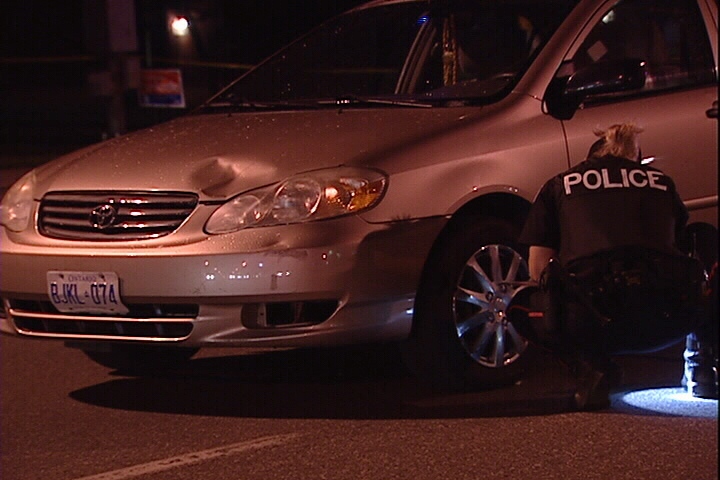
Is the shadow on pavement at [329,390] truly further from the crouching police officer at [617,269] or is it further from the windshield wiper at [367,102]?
the windshield wiper at [367,102]

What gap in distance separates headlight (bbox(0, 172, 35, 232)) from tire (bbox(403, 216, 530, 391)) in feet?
5.51

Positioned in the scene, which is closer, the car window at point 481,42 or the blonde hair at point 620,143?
the blonde hair at point 620,143

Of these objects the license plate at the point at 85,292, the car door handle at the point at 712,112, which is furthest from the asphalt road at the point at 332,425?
the car door handle at the point at 712,112

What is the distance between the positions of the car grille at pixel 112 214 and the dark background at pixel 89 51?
16688 millimetres

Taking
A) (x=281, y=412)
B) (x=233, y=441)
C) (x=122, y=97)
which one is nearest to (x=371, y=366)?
(x=281, y=412)

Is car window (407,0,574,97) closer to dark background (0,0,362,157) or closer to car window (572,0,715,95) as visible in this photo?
car window (572,0,715,95)

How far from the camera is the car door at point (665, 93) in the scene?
6398 mm

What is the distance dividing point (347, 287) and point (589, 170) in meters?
1.00

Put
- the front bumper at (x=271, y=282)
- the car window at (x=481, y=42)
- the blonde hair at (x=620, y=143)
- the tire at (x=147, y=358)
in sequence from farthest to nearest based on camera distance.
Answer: the tire at (x=147, y=358) < the car window at (x=481, y=42) < the front bumper at (x=271, y=282) < the blonde hair at (x=620, y=143)

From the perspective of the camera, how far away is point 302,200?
225 inches

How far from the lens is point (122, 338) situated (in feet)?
19.5

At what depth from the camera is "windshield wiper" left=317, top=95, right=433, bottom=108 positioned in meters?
6.50

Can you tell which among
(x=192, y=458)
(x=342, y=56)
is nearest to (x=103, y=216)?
(x=192, y=458)

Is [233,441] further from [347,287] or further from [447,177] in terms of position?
[447,177]
